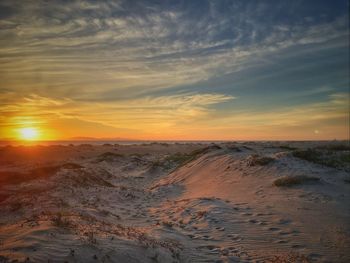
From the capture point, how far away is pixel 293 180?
42.3 feet

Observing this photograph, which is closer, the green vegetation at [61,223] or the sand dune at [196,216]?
the sand dune at [196,216]

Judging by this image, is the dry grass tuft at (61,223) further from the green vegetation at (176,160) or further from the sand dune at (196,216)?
the green vegetation at (176,160)

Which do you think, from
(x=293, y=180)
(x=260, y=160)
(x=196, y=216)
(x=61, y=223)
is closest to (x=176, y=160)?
(x=260, y=160)

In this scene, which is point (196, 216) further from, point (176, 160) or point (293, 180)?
point (176, 160)

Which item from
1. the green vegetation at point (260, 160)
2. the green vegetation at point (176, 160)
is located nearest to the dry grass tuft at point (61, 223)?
the green vegetation at point (260, 160)

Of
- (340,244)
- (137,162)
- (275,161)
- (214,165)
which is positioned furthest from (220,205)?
(137,162)

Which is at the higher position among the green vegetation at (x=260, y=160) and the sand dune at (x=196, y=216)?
the green vegetation at (x=260, y=160)

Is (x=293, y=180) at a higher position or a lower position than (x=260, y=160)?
lower

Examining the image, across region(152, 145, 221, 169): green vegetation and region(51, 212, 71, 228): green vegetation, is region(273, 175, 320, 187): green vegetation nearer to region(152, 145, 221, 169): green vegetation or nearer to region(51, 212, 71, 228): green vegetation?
region(51, 212, 71, 228): green vegetation

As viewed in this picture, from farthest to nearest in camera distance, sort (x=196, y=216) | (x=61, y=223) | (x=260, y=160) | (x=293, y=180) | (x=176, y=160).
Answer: (x=176, y=160) < (x=260, y=160) < (x=293, y=180) < (x=196, y=216) < (x=61, y=223)

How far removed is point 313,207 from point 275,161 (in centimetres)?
600

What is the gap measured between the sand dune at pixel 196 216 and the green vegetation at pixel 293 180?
0.04 metres

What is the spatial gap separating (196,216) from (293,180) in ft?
17.3

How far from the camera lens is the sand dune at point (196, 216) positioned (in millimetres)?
6016
